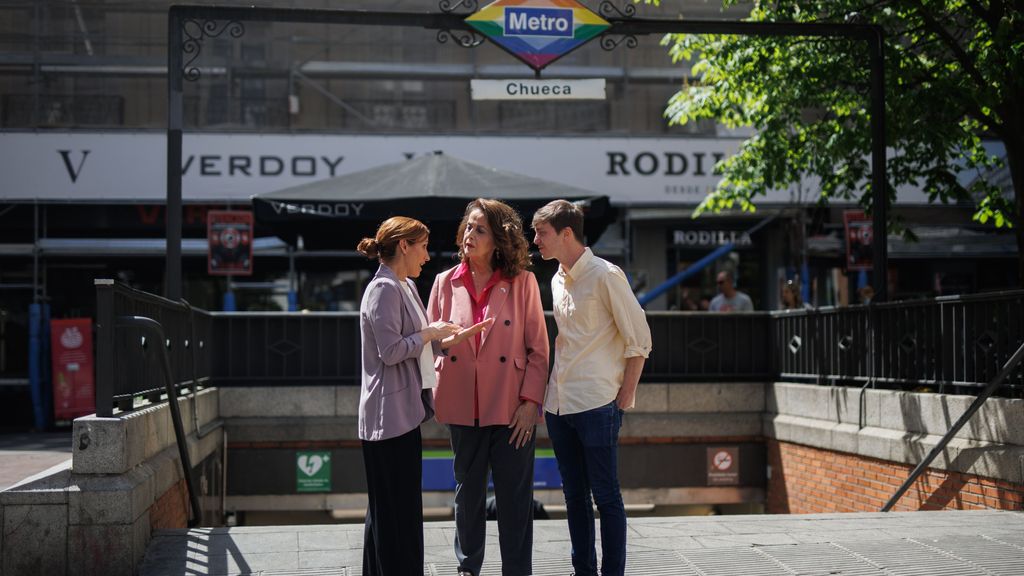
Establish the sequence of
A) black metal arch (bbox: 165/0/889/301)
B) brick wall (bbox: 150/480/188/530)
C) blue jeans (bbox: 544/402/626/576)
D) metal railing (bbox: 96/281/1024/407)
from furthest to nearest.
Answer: black metal arch (bbox: 165/0/889/301)
metal railing (bbox: 96/281/1024/407)
brick wall (bbox: 150/480/188/530)
blue jeans (bbox: 544/402/626/576)

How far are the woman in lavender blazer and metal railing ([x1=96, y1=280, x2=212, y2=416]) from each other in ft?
6.59

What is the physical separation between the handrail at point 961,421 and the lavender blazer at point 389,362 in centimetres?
445

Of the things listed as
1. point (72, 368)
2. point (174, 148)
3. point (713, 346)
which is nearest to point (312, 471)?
point (174, 148)

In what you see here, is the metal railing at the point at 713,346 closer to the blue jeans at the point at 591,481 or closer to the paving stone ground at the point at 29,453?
the paving stone ground at the point at 29,453

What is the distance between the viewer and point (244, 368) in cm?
1163

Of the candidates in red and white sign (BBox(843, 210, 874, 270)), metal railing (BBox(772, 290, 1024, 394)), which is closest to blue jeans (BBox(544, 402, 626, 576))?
metal railing (BBox(772, 290, 1024, 394))

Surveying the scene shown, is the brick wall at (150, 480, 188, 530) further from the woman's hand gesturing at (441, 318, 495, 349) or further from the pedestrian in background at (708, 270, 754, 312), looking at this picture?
the pedestrian in background at (708, 270, 754, 312)

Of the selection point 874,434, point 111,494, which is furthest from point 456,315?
point 874,434

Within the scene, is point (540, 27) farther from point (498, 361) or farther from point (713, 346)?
point (498, 361)

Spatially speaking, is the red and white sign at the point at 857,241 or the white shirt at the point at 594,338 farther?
the red and white sign at the point at 857,241

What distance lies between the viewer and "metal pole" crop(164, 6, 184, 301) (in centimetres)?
966

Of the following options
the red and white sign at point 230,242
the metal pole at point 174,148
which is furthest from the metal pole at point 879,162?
the red and white sign at point 230,242

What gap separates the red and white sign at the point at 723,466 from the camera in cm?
1195

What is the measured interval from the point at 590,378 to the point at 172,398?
132 inches
